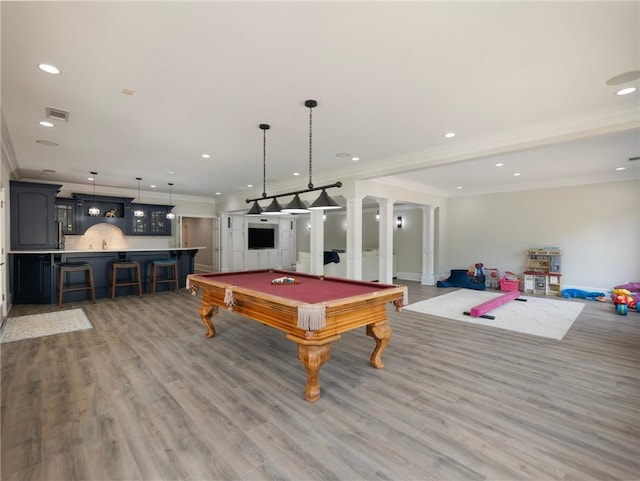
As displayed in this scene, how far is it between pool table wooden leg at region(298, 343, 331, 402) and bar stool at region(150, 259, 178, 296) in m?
5.55

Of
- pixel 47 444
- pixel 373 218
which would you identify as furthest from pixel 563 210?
pixel 47 444

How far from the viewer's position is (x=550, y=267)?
7.23 meters

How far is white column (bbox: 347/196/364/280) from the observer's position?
6.04 metres

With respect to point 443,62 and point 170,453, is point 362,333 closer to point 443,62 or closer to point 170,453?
point 170,453

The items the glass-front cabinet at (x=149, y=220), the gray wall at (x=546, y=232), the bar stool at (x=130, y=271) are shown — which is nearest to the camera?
the bar stool at (x=130, y=271)

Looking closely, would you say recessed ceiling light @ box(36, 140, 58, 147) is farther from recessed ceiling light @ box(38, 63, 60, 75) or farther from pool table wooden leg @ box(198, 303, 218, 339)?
pool table wooden leg @ box(198, 303, 218, 339)

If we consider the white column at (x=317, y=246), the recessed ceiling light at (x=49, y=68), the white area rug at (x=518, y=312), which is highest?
the recessed ceiling light at (x=49, y=68)

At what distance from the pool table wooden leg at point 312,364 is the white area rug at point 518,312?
129 inches

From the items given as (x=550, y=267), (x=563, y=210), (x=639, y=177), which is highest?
(x=639, y=177)

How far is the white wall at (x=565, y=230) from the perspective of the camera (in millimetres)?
6457

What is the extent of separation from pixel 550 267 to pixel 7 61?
948cm

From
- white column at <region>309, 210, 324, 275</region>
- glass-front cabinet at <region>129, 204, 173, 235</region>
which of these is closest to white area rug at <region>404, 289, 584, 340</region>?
white column at <region>309, 210, 324, 275</region>

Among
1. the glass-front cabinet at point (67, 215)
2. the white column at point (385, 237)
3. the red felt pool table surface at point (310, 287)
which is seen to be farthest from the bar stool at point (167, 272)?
the white column at point (385, 237)

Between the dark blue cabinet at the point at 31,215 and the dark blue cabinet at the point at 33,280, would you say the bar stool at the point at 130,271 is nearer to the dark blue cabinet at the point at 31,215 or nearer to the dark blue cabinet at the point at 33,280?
the dark blue cabinet at the point at 33,280
